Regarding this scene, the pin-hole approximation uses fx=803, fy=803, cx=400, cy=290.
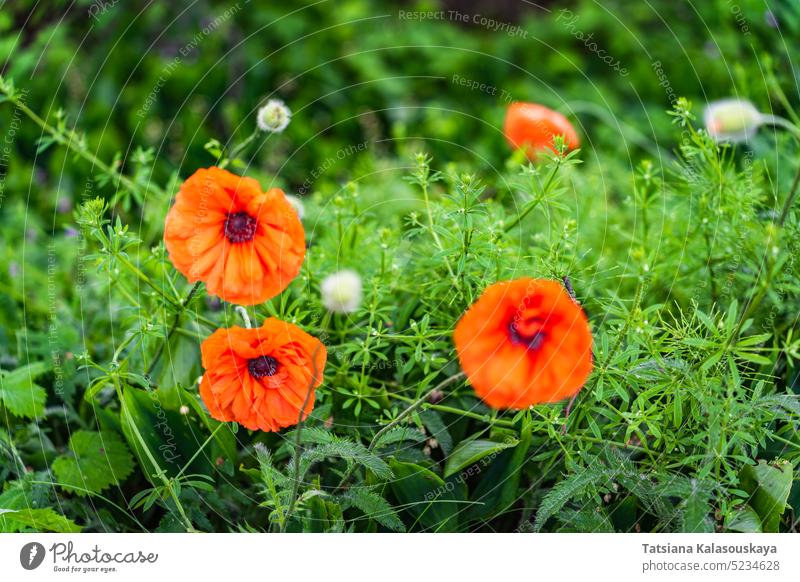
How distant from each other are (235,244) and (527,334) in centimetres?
31

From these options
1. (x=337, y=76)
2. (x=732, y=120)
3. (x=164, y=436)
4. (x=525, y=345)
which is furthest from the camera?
(x=337, y=76)

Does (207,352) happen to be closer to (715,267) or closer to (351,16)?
(715,267)

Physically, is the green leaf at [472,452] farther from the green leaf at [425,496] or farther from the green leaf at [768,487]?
the green leaf at [768,487]

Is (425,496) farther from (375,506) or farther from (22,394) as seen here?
(22,394)

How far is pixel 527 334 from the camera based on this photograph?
78 centimetres

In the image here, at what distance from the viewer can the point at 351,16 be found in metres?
2.29

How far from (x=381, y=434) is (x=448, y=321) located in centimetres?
17

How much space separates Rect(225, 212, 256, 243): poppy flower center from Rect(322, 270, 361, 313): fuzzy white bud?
0.34 ft

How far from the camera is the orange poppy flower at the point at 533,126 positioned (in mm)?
1187

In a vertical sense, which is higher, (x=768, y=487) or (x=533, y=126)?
(x=533, y=126)

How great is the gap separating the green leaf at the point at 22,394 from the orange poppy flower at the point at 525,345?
54 centimetres

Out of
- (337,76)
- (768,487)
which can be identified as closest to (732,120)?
(768,487)

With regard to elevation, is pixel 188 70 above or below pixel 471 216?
above
